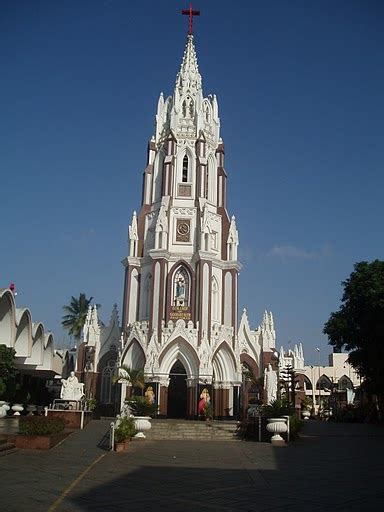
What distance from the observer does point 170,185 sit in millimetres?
46094

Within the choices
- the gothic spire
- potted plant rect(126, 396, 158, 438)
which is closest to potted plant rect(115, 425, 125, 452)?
potted plant rect(126, 396, 158, 438)

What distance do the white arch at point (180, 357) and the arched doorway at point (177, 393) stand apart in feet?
4.24

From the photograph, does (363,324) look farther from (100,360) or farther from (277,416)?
(100,360)

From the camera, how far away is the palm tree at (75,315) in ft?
248

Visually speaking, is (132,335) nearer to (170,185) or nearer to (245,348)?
(245,348)

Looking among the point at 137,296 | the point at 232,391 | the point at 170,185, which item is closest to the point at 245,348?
the point at 232,391

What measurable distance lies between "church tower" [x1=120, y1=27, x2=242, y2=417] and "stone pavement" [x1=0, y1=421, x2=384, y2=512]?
20.3 metres

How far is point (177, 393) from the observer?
41.8m

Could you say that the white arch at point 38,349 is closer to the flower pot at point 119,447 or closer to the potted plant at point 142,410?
the potted plant at point 142,410

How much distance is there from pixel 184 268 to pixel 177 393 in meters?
9.47

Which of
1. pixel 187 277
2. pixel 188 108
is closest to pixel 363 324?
pixel 187 277

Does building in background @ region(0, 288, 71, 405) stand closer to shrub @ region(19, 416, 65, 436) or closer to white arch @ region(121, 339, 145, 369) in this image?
white arch @ region(121, 339, 145, 369)

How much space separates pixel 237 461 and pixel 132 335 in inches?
1046

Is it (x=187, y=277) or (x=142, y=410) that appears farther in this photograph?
(x=187, y=277)
